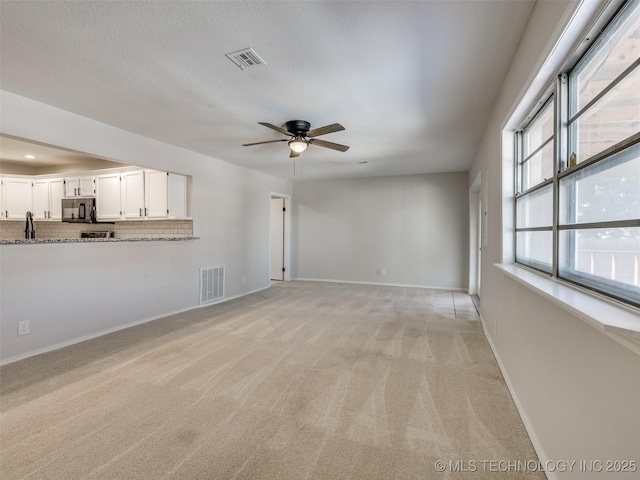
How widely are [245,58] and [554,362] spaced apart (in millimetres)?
2635

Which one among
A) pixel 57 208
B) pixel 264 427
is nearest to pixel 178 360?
pixel 264 427

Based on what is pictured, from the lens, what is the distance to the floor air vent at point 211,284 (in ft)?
16.3

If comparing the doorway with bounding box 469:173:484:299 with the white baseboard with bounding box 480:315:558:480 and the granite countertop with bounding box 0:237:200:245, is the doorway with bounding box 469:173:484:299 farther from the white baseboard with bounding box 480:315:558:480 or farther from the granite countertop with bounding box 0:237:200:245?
the granite countertop with bounding box 0:237:200:245

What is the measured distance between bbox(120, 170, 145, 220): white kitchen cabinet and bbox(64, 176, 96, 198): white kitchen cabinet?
67 cm

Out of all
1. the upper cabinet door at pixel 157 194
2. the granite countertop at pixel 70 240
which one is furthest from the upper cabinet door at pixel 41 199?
the granite countertop at pixel 70 240

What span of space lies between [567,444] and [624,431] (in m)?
0.51

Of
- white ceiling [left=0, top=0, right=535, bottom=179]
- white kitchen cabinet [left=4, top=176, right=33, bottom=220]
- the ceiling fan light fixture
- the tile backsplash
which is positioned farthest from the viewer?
white kitchen cabinet [left=4, top=176, right=33, bottom=220]

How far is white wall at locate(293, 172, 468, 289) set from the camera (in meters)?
6.38

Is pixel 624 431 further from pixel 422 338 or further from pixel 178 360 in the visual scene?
pixel 178 360

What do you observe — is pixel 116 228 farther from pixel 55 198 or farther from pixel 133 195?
pixel 133 195

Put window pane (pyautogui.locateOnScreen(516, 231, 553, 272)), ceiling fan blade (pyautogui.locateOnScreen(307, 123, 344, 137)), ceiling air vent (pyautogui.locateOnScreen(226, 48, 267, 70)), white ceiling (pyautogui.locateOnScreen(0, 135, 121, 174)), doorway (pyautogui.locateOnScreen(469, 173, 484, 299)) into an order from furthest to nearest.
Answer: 1. doorway (pyautogui.locateOnScreen(469, 173, 484, 299))
2. white ceiling (pyautogui.locateOnScreen(0, 135, 121, 174))
3. ceiling fan blade (pyautogui.locateOnScreen(307, 123, 344, 137))
4. ceiling air vent (pyautogui.locateOnScreen(226, 48, 267, 70))
5. window pane (pyautogui.locateOnScreen(516, 231, 553, 272))

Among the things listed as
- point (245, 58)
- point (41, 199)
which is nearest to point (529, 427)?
point (245, 58)

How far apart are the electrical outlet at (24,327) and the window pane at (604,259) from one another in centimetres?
440

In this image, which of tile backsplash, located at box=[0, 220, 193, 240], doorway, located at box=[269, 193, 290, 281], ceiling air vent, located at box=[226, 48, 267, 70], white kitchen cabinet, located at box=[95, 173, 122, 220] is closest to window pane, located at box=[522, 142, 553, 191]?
ceiling air vent, located at box=[226, 48, 267, 70]
